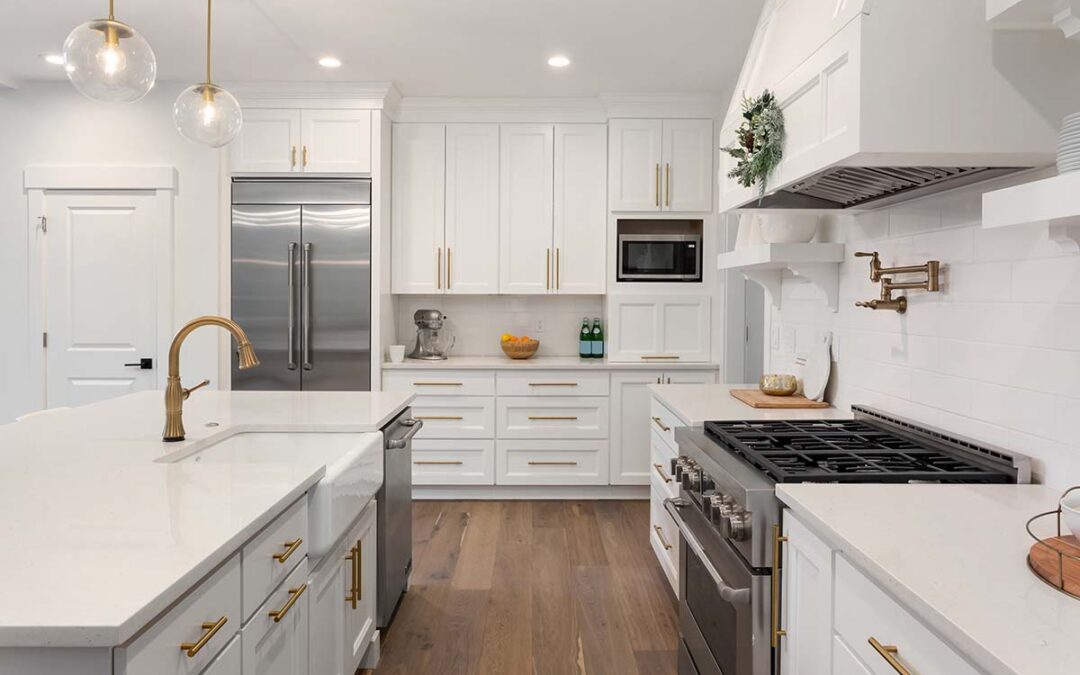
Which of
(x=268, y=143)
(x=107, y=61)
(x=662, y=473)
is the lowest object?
(x=662, y=473)

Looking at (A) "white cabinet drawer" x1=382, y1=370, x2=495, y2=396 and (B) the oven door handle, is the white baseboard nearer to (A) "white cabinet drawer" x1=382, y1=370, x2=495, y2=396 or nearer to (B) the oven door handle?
(A) "white cabinet drawer" x1=382, y1=370, x2=495, y2=396

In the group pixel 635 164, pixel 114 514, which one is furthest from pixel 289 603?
pixel 635 164

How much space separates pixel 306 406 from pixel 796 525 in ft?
6.33

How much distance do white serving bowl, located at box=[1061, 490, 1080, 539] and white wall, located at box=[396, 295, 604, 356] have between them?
4.08m

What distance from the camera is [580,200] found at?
4.84 metres

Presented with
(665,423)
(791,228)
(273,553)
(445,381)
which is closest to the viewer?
(273,553)

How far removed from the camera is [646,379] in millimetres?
4707

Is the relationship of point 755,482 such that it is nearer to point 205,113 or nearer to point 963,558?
point 963,558

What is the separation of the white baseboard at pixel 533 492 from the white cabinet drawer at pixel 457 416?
1.19 feet

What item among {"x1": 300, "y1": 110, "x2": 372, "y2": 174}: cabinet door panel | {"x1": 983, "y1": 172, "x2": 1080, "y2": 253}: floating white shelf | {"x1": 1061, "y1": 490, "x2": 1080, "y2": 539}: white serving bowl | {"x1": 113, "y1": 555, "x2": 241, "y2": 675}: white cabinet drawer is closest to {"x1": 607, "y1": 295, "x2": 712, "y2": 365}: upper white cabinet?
{"x1": 300, "y1": 110, "x2": 372, "y2": 174}: cabinet door panel

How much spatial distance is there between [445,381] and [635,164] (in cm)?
192

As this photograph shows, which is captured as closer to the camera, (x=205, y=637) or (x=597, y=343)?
(x=205, y=637)

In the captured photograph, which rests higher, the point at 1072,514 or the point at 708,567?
the point at 1072,514

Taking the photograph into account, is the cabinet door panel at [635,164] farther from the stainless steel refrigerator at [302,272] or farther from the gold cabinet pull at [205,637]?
the gold cabinet pull at [205,637]
